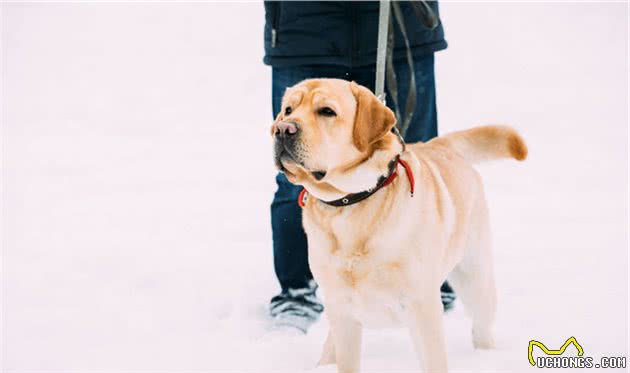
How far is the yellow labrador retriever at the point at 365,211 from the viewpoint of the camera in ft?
6.04

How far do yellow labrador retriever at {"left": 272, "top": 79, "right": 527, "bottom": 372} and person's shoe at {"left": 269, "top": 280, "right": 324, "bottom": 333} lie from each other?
91 cm

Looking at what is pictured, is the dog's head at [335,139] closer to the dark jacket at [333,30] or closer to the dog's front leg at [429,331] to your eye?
the dog's front leg at [429,331]

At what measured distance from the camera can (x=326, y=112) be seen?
6.09 feet

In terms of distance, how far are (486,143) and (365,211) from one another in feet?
3.01

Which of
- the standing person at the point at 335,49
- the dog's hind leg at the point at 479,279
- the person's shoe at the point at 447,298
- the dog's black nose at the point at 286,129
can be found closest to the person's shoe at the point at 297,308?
the standing person at the point at 335,49

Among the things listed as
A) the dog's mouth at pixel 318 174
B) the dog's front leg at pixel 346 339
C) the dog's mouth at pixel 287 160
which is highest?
the dog's mouth at pixel 287 160

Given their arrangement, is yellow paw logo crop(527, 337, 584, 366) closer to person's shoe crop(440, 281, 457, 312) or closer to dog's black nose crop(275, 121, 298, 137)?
person's shoe crop(440, 281, 457, 312)

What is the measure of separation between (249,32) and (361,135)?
6885mm

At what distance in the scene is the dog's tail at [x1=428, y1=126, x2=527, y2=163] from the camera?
259 centimetres

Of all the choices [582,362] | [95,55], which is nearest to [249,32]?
[95,55]

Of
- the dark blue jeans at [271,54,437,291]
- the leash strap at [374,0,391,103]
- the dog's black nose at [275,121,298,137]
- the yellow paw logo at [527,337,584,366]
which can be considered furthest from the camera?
the dark blue jeans at [271,54,437,291]

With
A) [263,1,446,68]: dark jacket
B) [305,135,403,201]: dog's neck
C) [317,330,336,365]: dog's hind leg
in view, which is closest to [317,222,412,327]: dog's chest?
[305,135,403,201]: dog's neck

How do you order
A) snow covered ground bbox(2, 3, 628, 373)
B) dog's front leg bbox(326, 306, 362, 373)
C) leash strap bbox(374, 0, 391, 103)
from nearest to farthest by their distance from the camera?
dog's front leg bbox(326, 306, 362, 373) → leash strap bbox(374, 0, 391, 103) → snow covered ground bbox(2, 3, 628, 373)

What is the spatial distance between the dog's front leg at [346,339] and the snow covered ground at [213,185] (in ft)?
1.04
